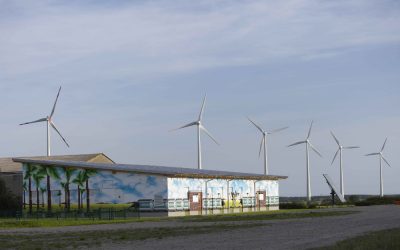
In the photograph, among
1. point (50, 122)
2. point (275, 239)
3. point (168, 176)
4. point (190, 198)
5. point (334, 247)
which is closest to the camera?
point (334, 247)

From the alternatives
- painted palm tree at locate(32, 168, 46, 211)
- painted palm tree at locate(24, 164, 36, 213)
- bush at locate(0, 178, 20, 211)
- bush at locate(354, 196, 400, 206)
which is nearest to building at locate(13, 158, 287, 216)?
painted palm tree at locate(24, 164, 36, 213)

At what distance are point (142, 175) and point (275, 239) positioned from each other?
4153 cm

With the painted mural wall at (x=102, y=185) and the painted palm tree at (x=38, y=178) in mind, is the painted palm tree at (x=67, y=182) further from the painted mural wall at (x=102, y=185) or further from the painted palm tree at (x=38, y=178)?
the painted palm tree at (x=38, y=178)

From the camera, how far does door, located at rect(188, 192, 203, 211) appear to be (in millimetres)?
77562

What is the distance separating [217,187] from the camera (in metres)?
83.5

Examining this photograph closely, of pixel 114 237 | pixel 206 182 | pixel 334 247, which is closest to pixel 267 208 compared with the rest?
pixel 206 182

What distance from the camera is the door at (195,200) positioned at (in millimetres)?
77562

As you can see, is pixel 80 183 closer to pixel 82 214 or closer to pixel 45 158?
pixel 82 214

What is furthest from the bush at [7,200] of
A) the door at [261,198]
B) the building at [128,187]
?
the door at [261,198]

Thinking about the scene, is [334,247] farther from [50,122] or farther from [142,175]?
[50,122]

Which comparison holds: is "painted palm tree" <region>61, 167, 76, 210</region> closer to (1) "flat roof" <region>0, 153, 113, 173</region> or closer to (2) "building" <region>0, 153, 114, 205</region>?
(2) "building" <region>0, 153, 114, 205</region>

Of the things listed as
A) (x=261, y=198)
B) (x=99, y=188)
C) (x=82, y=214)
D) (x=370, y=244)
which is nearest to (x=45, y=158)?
(x=99, y=188)

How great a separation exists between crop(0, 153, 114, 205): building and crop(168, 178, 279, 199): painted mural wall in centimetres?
1618

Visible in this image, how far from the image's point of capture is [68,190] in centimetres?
7519
